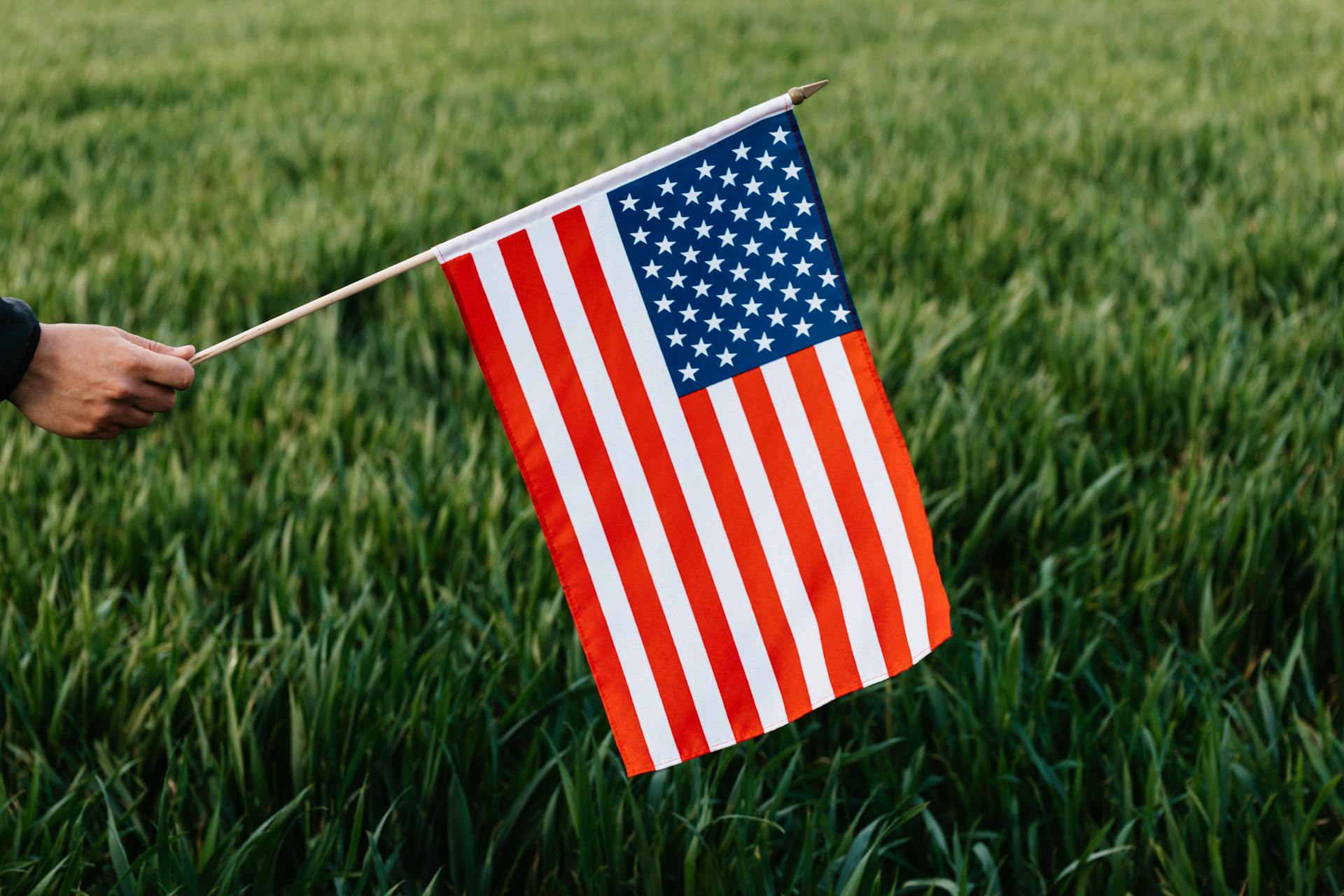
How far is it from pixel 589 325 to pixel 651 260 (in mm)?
106

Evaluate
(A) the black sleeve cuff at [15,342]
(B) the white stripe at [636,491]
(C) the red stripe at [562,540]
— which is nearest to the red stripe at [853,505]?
(B) the white stripe at [636,491]

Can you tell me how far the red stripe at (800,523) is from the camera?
128cm

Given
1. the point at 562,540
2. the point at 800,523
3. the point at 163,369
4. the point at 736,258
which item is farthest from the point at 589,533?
the point at 163,369

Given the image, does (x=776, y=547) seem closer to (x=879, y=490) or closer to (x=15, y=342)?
(x=879, y=490)

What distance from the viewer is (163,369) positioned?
1.18 metres

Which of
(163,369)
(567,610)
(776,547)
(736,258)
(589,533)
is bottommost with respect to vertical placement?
(567,610)

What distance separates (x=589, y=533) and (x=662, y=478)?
107mm

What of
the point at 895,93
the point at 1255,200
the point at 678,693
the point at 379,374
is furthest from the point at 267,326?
the point at 895,93

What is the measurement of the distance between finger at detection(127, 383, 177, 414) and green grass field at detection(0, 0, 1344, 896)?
47 centimetres

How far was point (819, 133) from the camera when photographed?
18.0ft

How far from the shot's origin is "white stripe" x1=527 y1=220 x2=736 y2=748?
4.06ft

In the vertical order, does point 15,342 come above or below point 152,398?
above

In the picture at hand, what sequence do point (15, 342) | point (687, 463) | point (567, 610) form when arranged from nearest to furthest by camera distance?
point (15, 342) < point (687, 463) < point (567, 610)

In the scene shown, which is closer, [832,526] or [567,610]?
[832,526]
